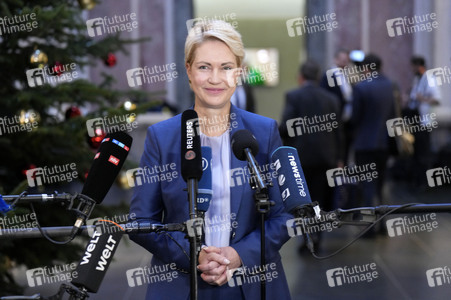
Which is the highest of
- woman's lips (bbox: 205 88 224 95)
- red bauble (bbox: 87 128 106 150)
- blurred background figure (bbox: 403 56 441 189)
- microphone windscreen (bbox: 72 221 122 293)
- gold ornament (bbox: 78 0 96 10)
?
gold ornament (bbox: 78 0 96 10)

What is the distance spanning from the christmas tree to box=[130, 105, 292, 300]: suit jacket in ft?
9.50

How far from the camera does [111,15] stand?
55.7 ft

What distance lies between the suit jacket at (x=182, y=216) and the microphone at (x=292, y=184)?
417mm

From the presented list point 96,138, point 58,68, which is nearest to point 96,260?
point 96,138

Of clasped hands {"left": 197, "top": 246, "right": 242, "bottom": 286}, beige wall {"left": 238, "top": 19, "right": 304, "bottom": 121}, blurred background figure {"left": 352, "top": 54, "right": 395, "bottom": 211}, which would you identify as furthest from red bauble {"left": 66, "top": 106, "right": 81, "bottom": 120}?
beige wall {"left": 238, "top": 19, "right": 304, "bottom": 121}

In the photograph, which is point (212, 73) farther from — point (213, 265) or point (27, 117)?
point (27, 117)

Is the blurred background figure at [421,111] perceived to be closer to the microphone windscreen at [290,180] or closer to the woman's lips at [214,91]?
the woman's lips at [214,91]

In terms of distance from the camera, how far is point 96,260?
2.46m

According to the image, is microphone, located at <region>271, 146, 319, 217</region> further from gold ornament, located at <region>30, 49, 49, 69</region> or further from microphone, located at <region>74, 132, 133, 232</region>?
gold ornament, located at <region>30, 49, 49, 69</region>

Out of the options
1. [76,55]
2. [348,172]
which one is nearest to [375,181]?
[348,172]

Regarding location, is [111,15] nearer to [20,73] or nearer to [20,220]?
[20,73]

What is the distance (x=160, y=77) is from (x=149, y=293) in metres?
14.2

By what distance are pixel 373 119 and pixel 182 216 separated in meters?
6.94

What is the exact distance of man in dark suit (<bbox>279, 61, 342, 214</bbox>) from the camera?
9133 millimetres
